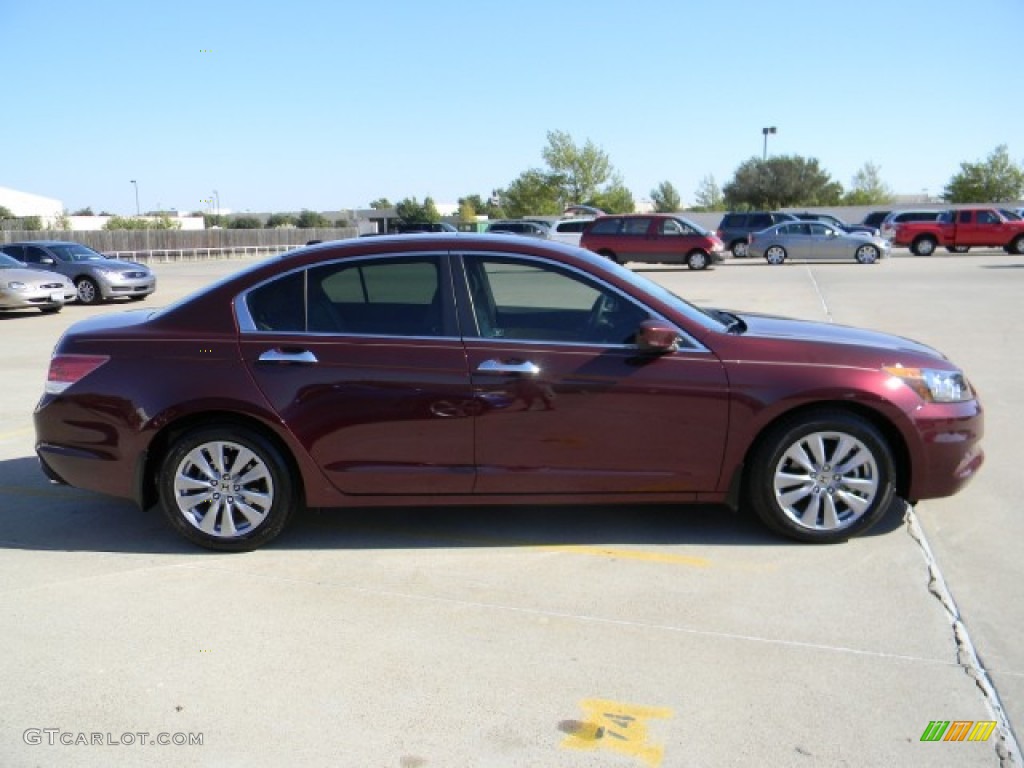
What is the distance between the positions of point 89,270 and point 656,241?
16222mm

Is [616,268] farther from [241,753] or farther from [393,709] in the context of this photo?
[241,753]

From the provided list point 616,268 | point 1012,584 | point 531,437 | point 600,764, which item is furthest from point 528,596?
point 1012,584

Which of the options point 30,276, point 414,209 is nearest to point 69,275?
point 30,276

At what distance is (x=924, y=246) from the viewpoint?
3155 cm

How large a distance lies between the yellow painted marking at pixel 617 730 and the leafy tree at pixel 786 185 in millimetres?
74530

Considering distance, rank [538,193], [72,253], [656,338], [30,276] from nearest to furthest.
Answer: [656,338], [30,276], [72,253], [538,193]

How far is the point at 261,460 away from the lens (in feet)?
14.6

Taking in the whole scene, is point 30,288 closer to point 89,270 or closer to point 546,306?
point 89,270

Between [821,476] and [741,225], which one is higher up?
[741,225]

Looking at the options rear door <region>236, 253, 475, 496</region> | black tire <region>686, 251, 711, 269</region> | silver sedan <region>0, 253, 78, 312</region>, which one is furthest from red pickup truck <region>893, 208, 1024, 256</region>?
rear door <region>236, 253, 475, 496</region>

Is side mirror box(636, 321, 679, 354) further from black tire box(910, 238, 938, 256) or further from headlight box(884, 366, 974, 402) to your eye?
black tire box(910, 238, 938, 256)

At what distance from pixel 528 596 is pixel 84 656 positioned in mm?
1909

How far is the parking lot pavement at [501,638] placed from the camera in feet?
9.59

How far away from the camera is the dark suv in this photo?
1330 inches
